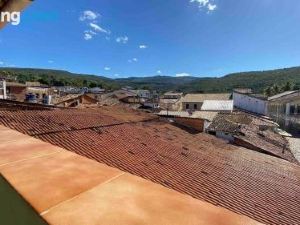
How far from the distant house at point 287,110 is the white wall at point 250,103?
97 cm

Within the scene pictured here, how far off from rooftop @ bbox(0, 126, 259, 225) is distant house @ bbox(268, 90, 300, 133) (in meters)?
37.3

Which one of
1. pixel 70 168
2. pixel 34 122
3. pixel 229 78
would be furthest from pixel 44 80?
pixel 70 168

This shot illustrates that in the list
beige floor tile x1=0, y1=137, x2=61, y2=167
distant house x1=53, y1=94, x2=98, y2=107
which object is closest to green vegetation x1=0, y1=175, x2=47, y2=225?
beige floor tile x1=0, y1=137, x2=61, y2=167

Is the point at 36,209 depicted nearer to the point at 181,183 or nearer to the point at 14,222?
the point at 14,222

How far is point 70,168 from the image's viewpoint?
116 centimetres

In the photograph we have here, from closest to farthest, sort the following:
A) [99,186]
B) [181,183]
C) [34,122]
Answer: [99,186] → [181,183] → [34,122]

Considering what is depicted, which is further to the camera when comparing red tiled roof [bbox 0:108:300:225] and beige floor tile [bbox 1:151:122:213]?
red tiled roof [bbox 0:108:300:225]

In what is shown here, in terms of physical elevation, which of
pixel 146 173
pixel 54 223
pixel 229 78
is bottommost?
pixel 146 173

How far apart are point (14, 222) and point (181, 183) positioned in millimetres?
4972

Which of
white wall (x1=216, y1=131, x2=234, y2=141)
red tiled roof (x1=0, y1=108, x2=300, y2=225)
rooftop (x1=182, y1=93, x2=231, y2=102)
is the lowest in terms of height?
white wall (x1=216, y1=131, x2=234, y2=141)

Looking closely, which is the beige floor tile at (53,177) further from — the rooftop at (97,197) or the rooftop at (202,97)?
the rooftop at (202,97)

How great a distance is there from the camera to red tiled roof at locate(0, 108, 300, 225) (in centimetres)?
546

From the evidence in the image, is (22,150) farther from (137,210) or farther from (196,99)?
(196,99)

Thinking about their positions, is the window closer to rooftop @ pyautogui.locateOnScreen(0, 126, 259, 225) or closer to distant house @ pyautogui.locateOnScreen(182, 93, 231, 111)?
distant house @ pyautogui.locateOnScreen(182, 93, 231, 111)
